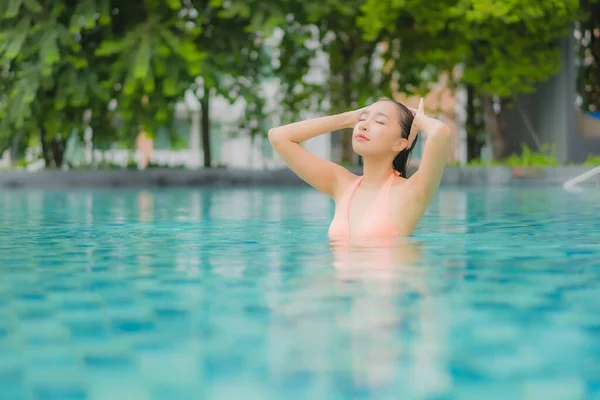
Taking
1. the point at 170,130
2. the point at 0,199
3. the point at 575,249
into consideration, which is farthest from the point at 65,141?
the point at 575,249

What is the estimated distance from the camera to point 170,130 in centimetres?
2580

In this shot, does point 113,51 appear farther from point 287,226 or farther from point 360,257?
point 360,257

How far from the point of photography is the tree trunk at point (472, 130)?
32125 millimetres

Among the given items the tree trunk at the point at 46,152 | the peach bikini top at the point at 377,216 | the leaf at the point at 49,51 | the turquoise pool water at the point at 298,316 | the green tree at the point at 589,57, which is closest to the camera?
the turquoise pool water at the point at 298,316

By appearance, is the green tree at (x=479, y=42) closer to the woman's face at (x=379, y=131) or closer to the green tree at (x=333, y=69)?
the green tree at (x=333, y=69)

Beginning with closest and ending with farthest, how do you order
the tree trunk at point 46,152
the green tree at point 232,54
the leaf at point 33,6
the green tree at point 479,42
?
the leaf at point 33,6 → the green tree at point 232,54 → the green tree at point 479,42 → the tree trunk at point 46,152

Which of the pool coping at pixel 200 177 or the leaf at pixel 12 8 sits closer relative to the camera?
the leaf at pixel 12 8

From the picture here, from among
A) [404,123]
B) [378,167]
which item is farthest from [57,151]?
[404,123]

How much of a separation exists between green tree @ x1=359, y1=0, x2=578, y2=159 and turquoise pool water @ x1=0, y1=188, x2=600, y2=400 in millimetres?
16778

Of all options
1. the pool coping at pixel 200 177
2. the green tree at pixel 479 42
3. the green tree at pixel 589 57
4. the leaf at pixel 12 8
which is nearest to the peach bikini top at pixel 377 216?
the pool coping at pixel 200 177

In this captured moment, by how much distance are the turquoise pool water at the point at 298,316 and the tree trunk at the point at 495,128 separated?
19992mm

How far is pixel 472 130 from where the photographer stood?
32.1 metres

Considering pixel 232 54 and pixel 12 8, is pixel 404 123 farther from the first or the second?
pixel 232 54

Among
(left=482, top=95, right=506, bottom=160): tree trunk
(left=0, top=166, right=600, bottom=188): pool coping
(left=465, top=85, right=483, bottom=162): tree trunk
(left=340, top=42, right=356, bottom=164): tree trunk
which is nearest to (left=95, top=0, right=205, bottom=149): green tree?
(left=0, top=166, right=600, bottom=188): pool coping
